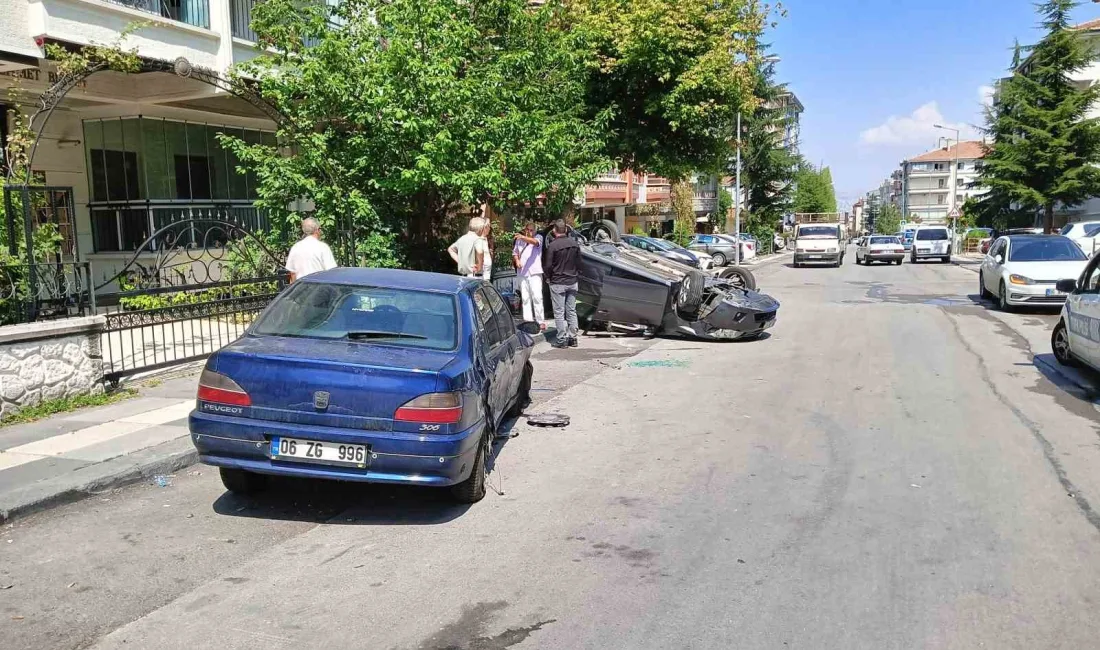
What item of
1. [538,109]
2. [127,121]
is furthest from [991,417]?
[127,121]

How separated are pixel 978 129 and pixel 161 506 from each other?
51.8 meters

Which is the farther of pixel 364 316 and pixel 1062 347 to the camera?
pixel 1062 347

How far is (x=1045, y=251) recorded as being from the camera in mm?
17609

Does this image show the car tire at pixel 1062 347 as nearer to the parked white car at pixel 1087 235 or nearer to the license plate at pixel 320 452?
the license plate at pixel 320 452

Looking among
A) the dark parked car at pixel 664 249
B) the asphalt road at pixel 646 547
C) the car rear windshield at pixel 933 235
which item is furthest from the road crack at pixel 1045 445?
the car rear windshield at pixel 933 235

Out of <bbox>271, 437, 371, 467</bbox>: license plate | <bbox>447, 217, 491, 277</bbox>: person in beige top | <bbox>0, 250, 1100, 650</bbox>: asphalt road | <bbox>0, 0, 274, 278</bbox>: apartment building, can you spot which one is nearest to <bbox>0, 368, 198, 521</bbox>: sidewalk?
<bbox>0, 250, 1100, 650</bbox>: asphalt road

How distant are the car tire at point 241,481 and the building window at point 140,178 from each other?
1136 cm

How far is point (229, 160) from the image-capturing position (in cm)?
1811

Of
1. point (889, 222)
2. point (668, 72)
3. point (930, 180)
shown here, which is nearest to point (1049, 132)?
point (668, 72)

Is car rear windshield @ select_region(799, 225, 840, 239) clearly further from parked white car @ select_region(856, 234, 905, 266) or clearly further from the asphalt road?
the asphalt road

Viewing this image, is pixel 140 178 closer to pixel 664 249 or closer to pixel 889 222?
pixel 664 249

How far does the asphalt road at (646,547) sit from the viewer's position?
3.87 meters

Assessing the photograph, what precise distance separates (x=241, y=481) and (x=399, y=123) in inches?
291

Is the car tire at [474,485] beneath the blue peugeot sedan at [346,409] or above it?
beneath
